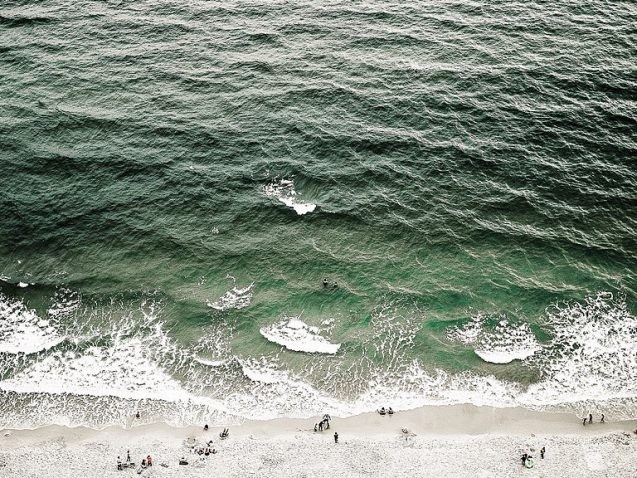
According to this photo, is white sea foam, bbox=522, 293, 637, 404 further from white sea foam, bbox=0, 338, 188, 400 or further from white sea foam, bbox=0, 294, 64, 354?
white sea foam, bbox=0, 294, 64, 354

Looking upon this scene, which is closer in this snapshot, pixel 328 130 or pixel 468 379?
pixel 468 379

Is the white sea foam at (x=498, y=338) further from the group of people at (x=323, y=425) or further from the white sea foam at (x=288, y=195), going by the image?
the white sea foam at (x=288, y=195)

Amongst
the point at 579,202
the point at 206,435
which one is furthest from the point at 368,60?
the point at 206,435

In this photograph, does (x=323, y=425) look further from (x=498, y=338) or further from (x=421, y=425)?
(x=498, y=338)

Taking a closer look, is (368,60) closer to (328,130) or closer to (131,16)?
(328,130)

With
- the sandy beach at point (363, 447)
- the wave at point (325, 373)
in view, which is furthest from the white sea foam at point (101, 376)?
the sandy beach at point (363, 447)

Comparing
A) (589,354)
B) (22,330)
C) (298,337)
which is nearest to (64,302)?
(22,330)
